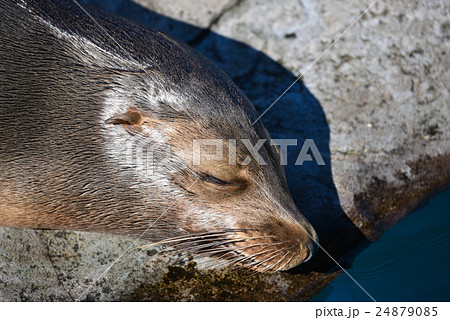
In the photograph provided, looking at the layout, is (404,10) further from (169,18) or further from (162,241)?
(162,241)

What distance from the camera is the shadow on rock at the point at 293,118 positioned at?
408cm

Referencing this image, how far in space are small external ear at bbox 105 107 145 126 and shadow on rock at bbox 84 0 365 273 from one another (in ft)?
5.00

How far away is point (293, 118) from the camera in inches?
180

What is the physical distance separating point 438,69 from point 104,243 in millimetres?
3285

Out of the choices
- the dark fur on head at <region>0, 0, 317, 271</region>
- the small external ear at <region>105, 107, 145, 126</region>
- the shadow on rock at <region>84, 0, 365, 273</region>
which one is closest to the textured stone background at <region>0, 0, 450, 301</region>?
the shadow on rock at <region>84, 0, 365, 273</region>

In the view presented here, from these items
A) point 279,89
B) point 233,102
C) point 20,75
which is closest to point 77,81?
point 20,75

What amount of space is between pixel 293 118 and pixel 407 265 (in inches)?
59.3

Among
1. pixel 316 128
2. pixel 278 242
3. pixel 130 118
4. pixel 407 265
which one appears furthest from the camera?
pixel 316 128

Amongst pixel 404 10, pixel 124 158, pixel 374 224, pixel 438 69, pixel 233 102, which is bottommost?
pixel 374 224

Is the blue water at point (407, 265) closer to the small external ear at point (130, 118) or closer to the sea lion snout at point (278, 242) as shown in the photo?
the sea lion snout at point (278, 242)

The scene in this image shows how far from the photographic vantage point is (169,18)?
506 cm

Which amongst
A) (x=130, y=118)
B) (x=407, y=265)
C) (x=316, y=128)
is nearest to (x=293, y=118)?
(x=316, y=128)

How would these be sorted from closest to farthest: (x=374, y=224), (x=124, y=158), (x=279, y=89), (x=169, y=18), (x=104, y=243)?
1. (x=124, y=158)
2. (x=104, y=243)
3. (x=374, y=224)
4. (x=279, y=89)
5. (x=169, y=18)

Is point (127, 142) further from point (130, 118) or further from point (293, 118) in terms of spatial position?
point (293, 118)
